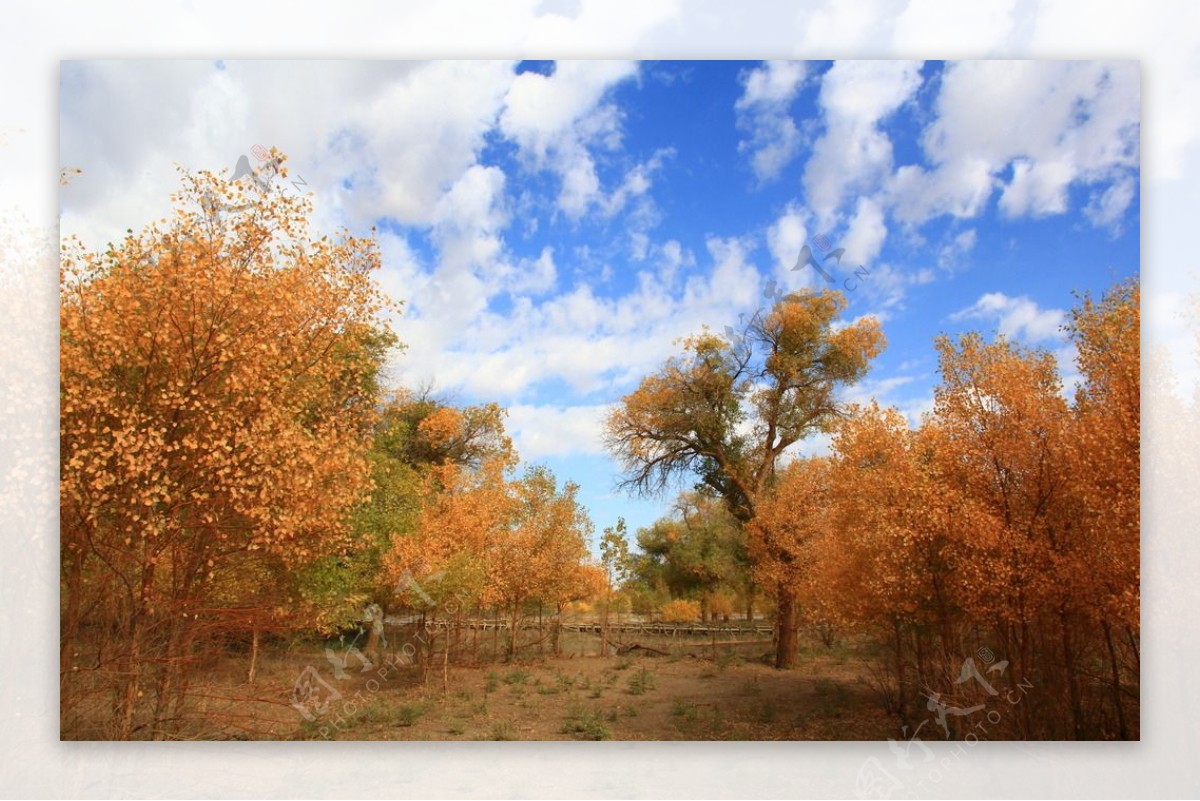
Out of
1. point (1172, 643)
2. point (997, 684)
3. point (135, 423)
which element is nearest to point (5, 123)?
point (135, 423)

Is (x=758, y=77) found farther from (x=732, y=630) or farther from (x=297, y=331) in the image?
(x=732, y=630)

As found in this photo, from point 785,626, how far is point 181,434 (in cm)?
497

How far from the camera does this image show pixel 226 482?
16.9ft

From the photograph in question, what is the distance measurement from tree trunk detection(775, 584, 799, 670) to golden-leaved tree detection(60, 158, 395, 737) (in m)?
3.90

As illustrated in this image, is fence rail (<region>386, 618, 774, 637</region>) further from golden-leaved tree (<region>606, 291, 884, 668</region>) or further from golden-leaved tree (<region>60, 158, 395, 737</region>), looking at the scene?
golden-leaved tree (<region>60, 158, 395, 737</region>)

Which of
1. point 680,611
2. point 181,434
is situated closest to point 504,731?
point 680,611

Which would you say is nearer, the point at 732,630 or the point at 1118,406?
the point at 1118,406

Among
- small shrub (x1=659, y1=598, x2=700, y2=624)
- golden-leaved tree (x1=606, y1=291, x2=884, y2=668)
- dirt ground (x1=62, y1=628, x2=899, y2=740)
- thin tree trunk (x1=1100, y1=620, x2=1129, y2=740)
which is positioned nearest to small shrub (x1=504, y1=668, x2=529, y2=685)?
dirt ground (x1=62, y1=628, x2=899, y2=740)

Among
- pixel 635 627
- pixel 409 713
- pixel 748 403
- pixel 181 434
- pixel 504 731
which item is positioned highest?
pixel 748 403

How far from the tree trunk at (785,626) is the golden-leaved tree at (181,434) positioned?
3.90m

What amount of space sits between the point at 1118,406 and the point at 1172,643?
1646 mm

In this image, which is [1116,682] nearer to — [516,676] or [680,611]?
[680,611]

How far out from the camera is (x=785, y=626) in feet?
21.9

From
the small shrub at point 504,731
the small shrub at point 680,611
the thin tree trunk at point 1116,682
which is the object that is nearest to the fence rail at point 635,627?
the small shrub at point 680,611
